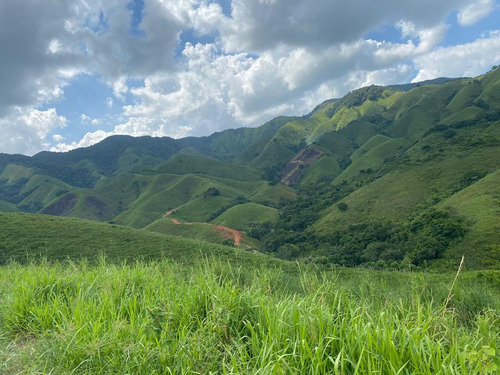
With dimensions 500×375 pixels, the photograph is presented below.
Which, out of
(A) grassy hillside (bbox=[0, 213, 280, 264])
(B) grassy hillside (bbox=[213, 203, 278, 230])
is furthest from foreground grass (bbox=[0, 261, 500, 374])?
(B) grassy hillside (bbox=[213, 203, 278, 230])

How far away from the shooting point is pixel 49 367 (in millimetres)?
3643

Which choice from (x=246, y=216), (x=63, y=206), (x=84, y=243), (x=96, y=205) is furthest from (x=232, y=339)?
(x=63, y=206)

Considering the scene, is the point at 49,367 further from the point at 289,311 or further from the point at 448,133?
the point at 448,133

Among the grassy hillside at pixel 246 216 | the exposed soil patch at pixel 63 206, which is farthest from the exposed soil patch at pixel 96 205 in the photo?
→ the grassy hillside at pixel 246 216

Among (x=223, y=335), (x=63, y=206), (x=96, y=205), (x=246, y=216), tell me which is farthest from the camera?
(x=63, y=206)

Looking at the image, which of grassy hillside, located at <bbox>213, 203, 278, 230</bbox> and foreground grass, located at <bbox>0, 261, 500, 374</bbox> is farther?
grassy hillside, located at <bbox>213, 203, 278, 230</bbox>

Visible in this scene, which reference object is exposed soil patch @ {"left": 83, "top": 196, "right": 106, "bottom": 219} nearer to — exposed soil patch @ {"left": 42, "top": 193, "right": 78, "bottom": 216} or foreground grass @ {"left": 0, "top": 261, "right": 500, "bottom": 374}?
exposed soil patch @ {"left": 42, "top": 193, "right": 78, "bottom": 216}

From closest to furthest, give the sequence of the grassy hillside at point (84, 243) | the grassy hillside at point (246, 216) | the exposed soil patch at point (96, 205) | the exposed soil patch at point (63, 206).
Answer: the grassy hillside at point (84, 243) < the grassy hillside at point (246, 216) < the exposed soil patch at point (96, 205) < the exposed soil patch at point (63, 206)

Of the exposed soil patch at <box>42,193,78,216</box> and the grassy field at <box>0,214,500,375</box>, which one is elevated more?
the grassy field at <box>0,214,500,375</box>

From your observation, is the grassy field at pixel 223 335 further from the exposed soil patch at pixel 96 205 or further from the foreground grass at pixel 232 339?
the exposed soil patch at pixel 96 205

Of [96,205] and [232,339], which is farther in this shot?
[96,205]

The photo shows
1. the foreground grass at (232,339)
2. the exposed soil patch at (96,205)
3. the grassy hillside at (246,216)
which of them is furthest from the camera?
the exposed soil patch at (96,205)

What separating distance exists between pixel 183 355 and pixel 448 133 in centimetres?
14658

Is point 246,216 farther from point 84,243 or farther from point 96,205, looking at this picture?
point 96,205
